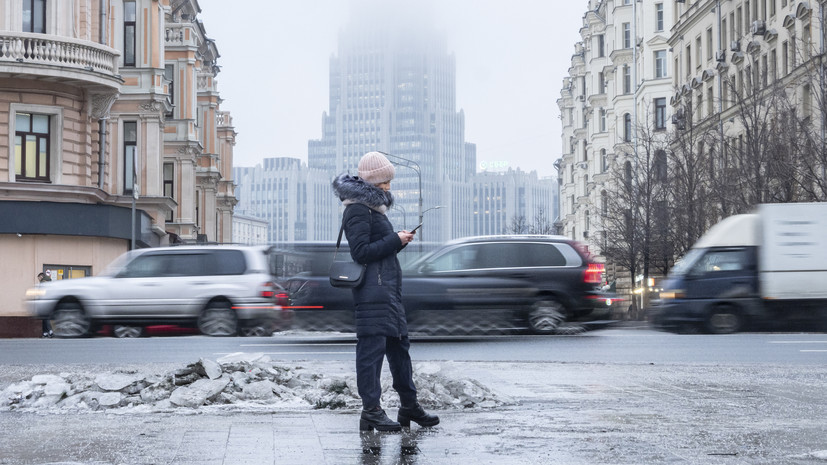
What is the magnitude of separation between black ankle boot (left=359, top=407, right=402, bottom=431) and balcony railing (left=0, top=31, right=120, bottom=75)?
82.5ft

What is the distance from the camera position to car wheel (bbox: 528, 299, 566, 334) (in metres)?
21.7

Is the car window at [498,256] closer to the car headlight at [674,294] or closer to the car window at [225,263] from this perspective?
the car headlight at [674,294]

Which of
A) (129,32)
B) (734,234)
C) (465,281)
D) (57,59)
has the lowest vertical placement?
(465,281)

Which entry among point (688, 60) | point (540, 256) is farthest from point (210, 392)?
point (688, 60)

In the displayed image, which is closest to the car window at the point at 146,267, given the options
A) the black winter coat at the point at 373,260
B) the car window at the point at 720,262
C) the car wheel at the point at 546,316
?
the car wheel at the point at 546,316

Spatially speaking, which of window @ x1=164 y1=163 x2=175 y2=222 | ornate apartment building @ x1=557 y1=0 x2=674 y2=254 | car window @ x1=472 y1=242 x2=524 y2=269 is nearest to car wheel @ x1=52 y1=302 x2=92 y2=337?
car window @ x1=472 y1=242 x2=524 y2=269

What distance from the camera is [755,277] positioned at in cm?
2458

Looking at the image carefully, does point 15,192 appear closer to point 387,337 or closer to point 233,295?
point 233,295

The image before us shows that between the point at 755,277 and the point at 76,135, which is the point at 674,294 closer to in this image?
the point at 755,277

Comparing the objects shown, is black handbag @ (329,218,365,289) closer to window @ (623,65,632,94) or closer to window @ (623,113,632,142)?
Answer: window @ (623,113,632,142)

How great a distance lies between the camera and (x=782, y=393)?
36.0ft

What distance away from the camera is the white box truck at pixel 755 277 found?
24.2 metres

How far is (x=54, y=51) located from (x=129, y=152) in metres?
10.5

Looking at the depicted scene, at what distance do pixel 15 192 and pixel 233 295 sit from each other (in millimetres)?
12274
